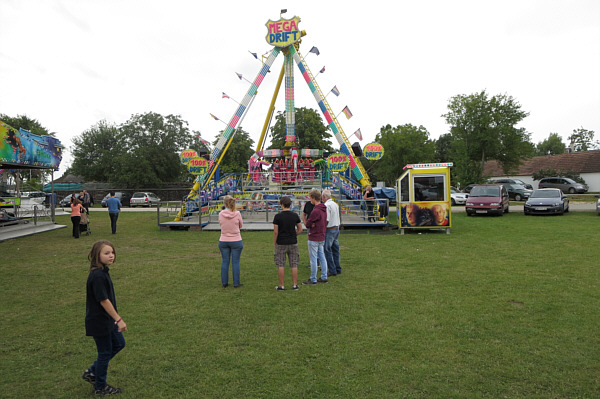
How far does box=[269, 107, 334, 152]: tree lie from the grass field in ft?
123

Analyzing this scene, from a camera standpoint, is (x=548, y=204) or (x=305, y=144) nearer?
(x=548, y=204)

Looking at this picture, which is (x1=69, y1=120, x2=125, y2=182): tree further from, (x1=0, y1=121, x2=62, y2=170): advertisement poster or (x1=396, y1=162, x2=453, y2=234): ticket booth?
(x1=396, y1=162, x2=453, y2=234): ticket booth

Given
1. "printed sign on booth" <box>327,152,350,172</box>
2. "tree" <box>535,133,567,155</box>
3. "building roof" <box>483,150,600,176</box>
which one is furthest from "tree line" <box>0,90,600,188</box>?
"tree" <box>535,133,567,155</box>

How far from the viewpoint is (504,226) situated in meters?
15.9

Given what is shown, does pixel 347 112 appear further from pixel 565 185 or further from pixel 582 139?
pixel 582 139

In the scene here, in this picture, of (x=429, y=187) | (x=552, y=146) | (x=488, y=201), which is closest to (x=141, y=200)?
(x=488, y=201)

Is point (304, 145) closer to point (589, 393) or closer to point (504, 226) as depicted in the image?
point (504, 226)

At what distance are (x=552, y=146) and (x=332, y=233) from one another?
9859cm

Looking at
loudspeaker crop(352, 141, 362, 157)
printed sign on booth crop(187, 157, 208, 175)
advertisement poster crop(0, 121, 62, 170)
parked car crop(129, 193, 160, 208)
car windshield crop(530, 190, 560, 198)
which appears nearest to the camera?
advertisement poster crop(0, 121, 62, 170)

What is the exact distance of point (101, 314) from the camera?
140 inches

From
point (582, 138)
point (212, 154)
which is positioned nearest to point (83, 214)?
point (212, 154)

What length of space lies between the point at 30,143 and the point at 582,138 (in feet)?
327

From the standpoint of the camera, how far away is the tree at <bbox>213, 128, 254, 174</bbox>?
46906 millimetres

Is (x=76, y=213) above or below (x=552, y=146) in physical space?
below
